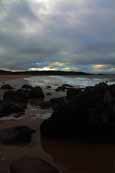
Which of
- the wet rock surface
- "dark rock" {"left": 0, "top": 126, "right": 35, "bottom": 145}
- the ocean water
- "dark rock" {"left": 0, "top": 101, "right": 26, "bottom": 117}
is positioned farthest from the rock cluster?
the ocean water

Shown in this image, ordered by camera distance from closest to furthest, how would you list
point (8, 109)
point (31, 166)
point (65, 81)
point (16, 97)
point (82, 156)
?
point (31, 166) < point (82, 156) < point (8, 109) < point (16, 97) < point (65, 81)

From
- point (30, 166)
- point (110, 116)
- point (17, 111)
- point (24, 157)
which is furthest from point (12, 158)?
point (17, 111)

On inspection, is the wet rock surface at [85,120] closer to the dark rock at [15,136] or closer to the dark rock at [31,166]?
the dark rock at [15,136]

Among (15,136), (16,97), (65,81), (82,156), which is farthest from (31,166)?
(65,81)

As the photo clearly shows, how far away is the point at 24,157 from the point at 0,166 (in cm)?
60

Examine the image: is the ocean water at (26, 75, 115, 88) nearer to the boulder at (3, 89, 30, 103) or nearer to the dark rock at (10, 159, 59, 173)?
the boulder at (3, 89, 30, 103)

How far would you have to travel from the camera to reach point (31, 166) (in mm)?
4855

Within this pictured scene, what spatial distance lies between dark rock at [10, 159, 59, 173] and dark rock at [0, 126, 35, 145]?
1050 mm

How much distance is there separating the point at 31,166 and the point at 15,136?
1486 millimetres

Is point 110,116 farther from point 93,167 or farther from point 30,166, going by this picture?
point 30,166

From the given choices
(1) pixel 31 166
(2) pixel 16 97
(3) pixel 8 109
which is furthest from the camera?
(2) pixel 16 97

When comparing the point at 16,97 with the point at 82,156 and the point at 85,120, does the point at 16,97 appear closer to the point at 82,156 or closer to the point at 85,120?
the point at 85,120

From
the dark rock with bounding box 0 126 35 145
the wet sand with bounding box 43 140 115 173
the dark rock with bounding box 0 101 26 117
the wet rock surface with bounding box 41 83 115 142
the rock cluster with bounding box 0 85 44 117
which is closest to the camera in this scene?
the wet sand with bounding box 43 140 115 173

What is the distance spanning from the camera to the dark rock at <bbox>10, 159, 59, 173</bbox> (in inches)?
185
